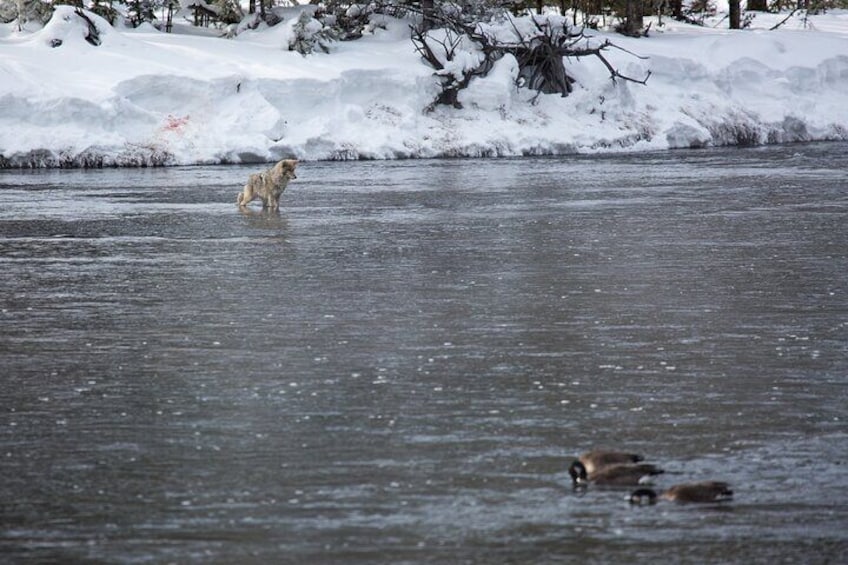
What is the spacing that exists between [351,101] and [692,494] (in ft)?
109

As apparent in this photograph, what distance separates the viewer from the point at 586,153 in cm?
4034

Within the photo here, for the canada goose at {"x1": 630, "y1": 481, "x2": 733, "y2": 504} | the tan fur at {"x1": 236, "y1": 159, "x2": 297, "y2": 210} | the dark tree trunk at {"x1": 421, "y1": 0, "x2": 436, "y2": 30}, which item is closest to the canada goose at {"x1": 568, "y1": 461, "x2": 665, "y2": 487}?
the canada goose at {"x1": 630, "y1": 481, "x2": 733, "y2": 504}

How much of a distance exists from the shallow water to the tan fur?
212 centimetres

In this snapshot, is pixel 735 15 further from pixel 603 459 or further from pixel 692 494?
pixel 692 494

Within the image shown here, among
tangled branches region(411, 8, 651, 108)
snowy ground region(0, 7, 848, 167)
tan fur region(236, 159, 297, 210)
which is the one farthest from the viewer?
tangled branches region(411, 8, 651, 108)

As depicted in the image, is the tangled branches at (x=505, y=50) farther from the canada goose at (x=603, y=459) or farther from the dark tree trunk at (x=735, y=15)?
the canada goose at (x=603, y=459)

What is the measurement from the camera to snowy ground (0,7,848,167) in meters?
36.5

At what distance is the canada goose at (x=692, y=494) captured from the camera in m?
7.75

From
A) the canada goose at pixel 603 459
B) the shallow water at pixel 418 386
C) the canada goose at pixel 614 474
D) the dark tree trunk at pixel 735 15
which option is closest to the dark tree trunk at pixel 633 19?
the dark tree trunk at pixel 735 15

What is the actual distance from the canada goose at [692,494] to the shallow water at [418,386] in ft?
0.28

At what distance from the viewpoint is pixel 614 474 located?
318 inches

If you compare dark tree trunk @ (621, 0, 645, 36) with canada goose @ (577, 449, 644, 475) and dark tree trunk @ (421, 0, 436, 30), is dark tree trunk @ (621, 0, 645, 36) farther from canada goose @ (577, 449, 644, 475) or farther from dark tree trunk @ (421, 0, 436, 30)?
canada goose @ (577, 449, 644, 475)

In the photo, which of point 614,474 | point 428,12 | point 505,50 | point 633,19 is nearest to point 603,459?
point 614,474

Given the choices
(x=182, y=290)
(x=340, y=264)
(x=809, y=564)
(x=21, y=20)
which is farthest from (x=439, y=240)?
(x=21, y=20)
